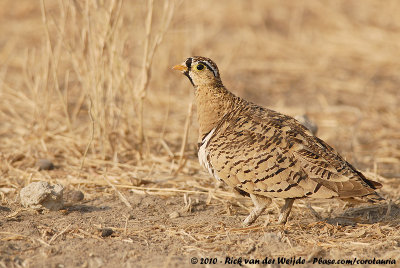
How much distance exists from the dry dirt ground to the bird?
0.32m

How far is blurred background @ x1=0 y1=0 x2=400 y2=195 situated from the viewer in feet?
18.7

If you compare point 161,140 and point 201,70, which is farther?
point 161,140

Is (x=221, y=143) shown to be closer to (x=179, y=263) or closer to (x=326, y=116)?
(x=179, y=263)

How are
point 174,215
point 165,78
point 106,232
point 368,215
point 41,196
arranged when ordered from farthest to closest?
point 165,78
point 368,215
point 174,215
point 41,196
point 106,232

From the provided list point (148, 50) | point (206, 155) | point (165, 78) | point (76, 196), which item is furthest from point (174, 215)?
point (165, 78)

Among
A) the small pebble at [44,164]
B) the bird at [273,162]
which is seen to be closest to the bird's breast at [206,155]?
the bird at [273,162]

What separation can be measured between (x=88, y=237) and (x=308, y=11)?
925cm

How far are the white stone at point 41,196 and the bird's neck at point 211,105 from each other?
49.3 inches

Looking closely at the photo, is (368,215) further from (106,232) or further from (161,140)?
(161,140)

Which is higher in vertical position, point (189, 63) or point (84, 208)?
point (189, 63)

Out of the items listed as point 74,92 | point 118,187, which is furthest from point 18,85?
point 118,187

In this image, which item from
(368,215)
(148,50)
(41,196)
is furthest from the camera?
(148,50)

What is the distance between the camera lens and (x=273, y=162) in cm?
417

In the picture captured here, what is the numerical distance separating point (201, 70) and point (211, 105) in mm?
308
